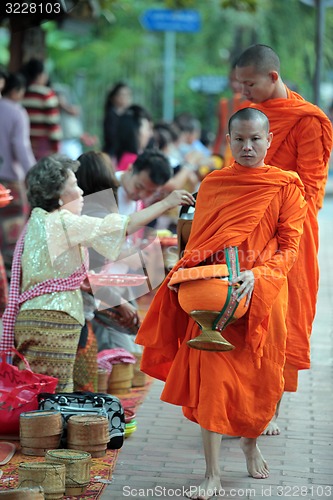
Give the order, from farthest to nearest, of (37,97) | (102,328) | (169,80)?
(169,80)
(37,97)
(102,328)

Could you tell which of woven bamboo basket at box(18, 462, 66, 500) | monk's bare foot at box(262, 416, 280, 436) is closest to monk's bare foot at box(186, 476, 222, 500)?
woven bamboo basket at box(18, 462, 66, 500)

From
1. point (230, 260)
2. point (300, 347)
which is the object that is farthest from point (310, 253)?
point (230, 260)

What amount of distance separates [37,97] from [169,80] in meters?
10.8

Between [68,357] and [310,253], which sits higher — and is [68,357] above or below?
below

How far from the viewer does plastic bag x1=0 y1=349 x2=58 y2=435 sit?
5.11 m

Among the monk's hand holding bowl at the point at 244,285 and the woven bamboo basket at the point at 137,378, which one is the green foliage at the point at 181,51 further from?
the monk's hand holding bowl at the point at 244,285

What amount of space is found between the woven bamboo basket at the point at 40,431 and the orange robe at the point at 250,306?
2.09 ft

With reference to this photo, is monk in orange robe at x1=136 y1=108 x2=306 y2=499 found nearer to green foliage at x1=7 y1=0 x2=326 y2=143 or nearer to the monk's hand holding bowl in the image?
the monk's hand holding bowl

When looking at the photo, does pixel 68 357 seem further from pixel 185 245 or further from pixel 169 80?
pixel 169 80

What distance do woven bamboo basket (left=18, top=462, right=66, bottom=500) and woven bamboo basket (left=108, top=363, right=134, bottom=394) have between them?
1.83 metres

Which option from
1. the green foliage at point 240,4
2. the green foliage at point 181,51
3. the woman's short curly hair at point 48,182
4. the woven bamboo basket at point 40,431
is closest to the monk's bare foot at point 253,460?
the woven bamboo basket at point 40,431

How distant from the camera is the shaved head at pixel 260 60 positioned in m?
5.32

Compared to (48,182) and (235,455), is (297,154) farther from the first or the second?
(235,455)

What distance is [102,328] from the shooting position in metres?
6.65
